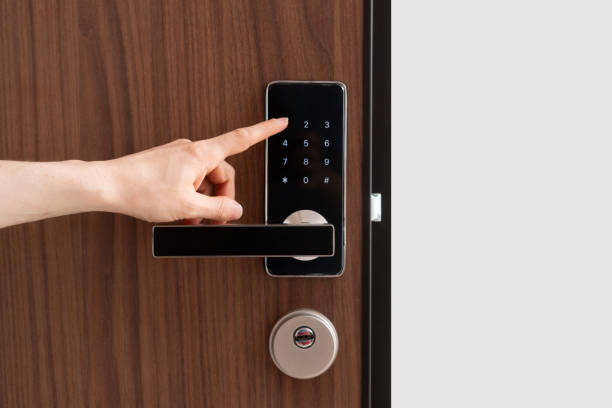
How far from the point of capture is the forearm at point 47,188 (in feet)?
1.01

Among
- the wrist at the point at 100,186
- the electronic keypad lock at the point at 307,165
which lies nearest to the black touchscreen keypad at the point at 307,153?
the electronic keypad lock at the point at 307,165

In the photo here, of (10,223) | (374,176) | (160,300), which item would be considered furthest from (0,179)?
(374,176)

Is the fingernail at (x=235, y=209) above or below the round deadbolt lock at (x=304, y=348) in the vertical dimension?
above

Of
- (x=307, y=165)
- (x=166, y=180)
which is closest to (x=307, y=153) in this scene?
(x=307, y=165)

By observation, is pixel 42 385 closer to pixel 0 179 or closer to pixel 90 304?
pixel 90 304

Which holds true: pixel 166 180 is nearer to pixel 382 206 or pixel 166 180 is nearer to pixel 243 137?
pixel 243 137

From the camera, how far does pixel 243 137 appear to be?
343 mm

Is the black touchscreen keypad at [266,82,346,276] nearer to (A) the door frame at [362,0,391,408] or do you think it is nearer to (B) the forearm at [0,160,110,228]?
(A) the door frame at [362,0,391,408]

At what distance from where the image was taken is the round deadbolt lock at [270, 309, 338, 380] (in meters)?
0.37

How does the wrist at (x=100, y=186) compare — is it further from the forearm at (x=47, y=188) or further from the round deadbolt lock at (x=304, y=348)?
the round deadbolt lock at (x=304, y=348)

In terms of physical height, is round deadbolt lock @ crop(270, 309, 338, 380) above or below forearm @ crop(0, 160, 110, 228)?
below

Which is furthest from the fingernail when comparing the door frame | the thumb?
the door frame

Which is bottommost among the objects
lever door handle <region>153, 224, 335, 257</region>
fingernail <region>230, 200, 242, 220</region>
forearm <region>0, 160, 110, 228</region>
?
lever door handle <region>153, 224, 335, 257</region>

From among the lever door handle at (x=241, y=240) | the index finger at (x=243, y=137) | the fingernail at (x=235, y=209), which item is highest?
the index finger at (x=243, y=137)
